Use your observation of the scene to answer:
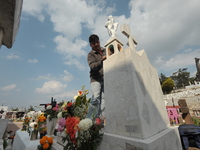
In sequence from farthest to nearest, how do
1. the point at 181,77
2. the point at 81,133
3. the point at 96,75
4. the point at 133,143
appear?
the point at 181,77
the point at 96,75
the point at 81,133
the point at 133,143

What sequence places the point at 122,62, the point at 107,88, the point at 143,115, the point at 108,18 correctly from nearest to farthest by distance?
the point at 143,115 < the point at 122,62 < the point at 107,88 < the point at 108,18

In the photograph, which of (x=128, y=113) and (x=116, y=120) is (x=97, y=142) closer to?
(x=116, y=120)

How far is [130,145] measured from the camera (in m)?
1.01

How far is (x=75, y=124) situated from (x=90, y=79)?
1239mm

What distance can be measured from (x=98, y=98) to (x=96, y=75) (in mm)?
534

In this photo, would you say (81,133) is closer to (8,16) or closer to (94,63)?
(94,63)

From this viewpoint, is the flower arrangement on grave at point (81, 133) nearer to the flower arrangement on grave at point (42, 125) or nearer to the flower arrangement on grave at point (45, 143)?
the flower arrangement on grave at point (45, 143)

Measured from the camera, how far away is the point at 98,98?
7.03 feet

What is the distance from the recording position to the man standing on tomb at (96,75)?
6.91ft

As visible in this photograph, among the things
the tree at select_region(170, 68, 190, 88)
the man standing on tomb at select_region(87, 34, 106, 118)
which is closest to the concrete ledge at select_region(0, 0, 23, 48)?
the man standing on tomb at select_region(87, 34, 106, 118)

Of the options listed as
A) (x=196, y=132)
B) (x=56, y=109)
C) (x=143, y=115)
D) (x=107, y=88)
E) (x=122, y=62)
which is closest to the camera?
(x=143, y=115)

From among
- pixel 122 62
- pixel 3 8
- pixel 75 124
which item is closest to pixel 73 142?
pixel 75 124

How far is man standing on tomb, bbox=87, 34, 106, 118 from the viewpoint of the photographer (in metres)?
2.11

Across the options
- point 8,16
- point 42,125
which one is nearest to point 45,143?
point 42,125
